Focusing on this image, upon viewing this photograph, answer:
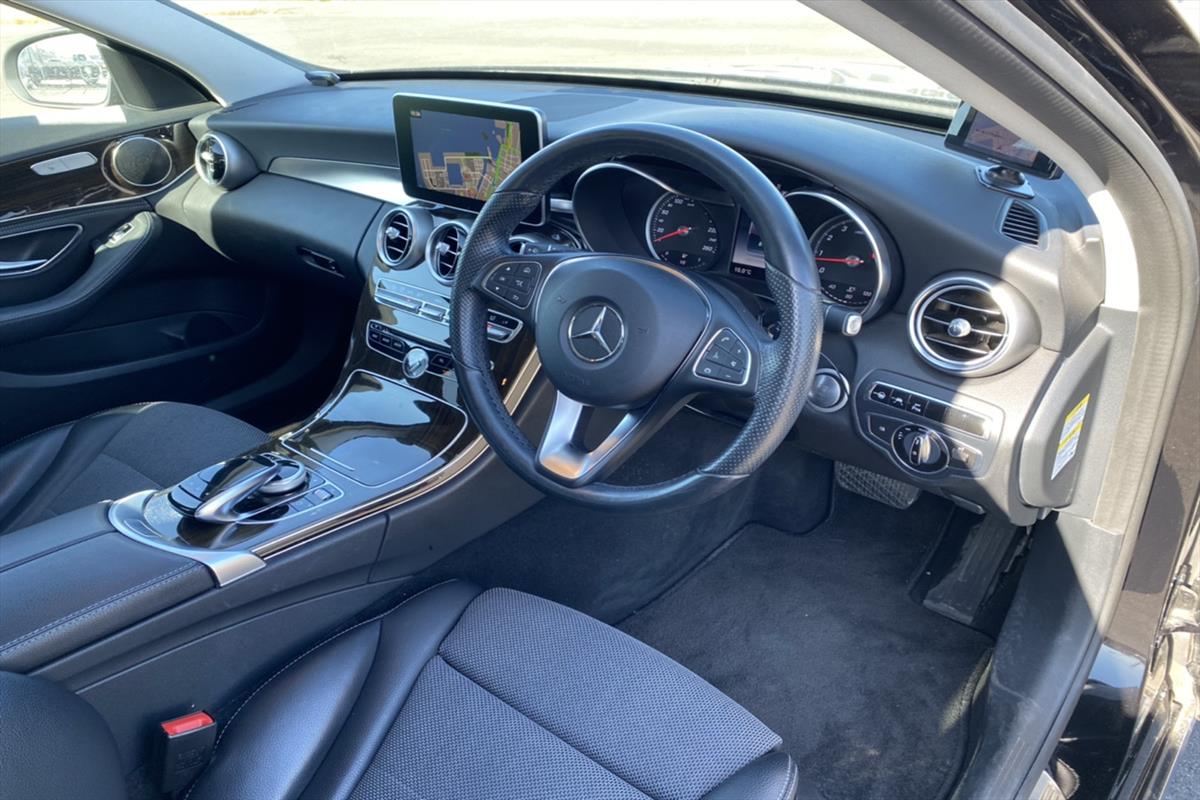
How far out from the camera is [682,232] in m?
1.62

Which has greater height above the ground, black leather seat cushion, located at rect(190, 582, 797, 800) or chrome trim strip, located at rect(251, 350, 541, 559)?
chrome trim strip, located at rect(251, 350, 541, 559)

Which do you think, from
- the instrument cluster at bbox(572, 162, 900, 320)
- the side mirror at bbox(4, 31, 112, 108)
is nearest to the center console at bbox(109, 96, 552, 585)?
the instrument cluster at bbox(572, 162, 900, 320)

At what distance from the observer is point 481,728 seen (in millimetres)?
1319

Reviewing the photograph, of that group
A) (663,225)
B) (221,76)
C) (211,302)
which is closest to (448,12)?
(221,76)

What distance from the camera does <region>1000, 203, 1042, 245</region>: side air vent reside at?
135cm

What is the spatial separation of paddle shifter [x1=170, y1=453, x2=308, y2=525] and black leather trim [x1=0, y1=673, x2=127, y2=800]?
15.2 inches

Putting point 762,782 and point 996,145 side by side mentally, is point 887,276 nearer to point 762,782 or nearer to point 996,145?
point 996,145

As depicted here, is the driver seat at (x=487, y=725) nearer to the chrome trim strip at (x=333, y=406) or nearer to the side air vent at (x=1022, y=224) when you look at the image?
the chrome trim strip at (x=333, y=406)

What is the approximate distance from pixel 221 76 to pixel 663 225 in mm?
1647

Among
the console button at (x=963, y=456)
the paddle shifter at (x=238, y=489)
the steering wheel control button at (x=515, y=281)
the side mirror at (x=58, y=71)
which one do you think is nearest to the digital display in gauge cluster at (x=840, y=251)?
the console button at (x=963, y=456)

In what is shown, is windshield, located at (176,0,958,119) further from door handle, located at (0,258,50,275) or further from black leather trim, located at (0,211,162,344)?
door handle, located at (0,258,50,275)

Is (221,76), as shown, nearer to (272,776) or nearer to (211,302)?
(211,302)

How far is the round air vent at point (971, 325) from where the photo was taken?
136cm

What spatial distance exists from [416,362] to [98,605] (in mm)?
721
